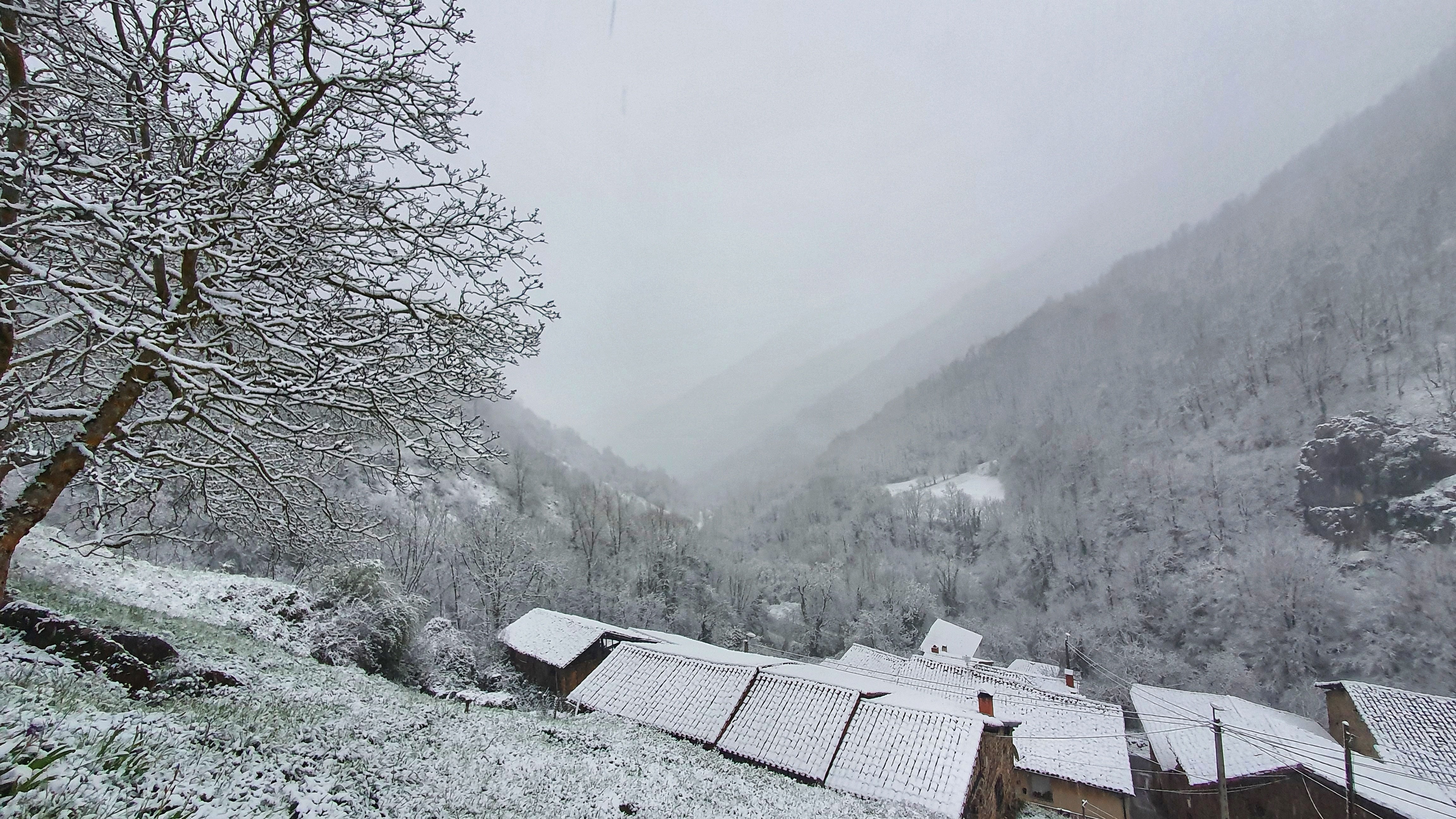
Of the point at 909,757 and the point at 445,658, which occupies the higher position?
the point at 909,757

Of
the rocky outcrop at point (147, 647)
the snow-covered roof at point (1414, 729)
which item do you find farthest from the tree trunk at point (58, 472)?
the snow-covered roof at point (1414, 729)

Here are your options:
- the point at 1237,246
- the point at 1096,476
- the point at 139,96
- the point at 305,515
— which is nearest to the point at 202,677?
the point at 305,515

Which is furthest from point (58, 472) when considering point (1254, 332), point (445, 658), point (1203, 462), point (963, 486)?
point (1254, 332)

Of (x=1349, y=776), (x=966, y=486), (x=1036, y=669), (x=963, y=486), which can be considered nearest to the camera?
(x=1349, y=776)

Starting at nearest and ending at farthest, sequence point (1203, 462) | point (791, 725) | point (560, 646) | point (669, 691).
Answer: point (791, 725) < point (669, 691) < point (560, 646) < point (1203, 462)

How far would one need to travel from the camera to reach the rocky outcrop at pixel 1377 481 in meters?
58.2

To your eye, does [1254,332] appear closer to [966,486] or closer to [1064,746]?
[966,486]

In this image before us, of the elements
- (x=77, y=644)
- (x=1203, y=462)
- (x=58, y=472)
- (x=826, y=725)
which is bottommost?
(x=826, y=725)

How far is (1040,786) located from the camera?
28875mm

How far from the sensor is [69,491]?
7.76 metres

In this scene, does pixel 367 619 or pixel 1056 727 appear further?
pixel 1056 727

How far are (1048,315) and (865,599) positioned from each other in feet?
515

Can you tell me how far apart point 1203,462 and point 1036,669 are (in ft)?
199

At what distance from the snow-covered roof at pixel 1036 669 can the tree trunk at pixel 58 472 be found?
180 ft
